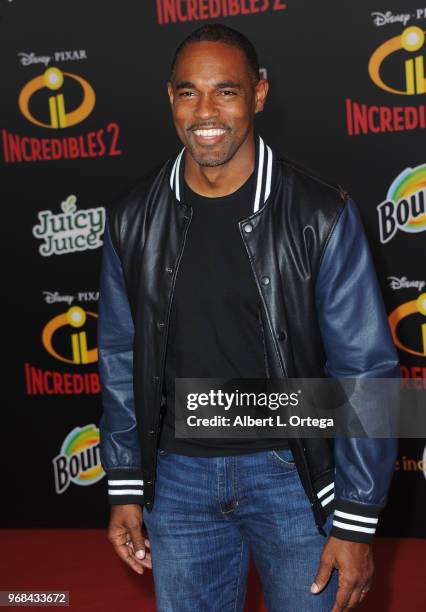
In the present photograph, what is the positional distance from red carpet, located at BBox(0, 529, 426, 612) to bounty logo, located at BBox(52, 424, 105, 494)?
24 centimetres

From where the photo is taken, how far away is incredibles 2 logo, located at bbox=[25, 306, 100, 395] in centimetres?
379

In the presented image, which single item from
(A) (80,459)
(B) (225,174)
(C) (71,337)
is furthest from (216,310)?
(A) (80,459)

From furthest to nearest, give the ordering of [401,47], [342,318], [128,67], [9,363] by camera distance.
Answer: [9,363], [128,67], [401,47], [342,318]

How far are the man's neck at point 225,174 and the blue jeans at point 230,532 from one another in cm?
54

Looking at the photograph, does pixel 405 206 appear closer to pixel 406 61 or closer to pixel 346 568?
pixel 406 61

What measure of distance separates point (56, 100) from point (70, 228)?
546mm

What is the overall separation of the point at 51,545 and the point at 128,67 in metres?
2.08

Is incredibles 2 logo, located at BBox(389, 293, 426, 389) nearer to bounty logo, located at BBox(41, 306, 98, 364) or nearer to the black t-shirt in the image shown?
bounty logo, located at BBox(41, 306, 98, 364)

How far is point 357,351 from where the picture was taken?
5.33 feet

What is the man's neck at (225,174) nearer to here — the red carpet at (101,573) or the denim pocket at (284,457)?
the denim pocket at (284,457)

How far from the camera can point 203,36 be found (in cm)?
172

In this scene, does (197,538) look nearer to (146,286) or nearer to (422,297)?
(146,286)

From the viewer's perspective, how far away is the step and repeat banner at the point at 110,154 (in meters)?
3.42

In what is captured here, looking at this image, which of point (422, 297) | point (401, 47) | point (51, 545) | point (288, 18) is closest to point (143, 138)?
point (288, 18)
